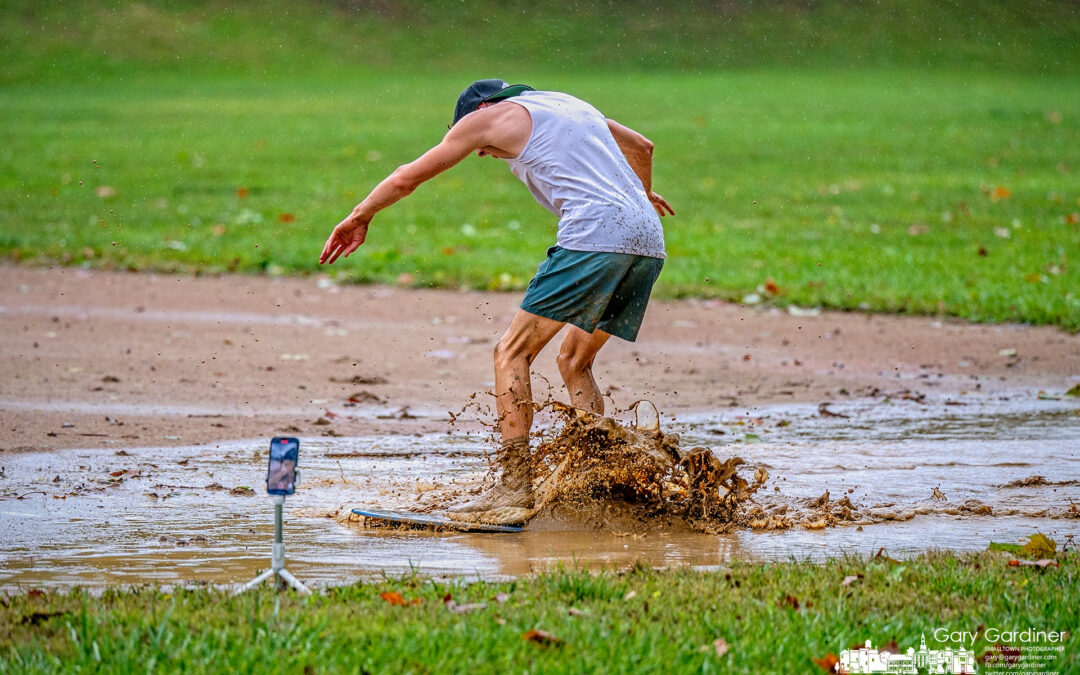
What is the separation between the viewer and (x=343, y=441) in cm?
639

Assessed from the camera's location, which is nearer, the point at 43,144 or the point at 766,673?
the point at 766,673

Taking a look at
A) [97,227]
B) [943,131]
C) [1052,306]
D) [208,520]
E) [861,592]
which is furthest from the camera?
[943,131]

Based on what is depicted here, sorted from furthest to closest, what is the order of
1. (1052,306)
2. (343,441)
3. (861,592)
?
(1052,306)
(343,441)
(861,592)

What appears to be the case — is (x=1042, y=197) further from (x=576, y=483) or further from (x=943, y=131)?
(x=576, y=483)

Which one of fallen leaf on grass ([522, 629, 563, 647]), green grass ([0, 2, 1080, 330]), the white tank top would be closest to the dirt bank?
green grass ([0, 2, 1080, 330])

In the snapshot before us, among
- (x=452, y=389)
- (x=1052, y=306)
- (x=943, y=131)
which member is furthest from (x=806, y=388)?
(x=943, y=131)

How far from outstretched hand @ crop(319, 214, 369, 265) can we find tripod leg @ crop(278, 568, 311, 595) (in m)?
1.37

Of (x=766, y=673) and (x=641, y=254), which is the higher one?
(x=641, y=254)

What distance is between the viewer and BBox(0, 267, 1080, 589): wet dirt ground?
462cm

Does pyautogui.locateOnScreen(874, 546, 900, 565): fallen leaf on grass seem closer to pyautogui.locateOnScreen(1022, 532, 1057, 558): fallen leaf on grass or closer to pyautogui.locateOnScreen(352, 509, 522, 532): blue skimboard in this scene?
pyautogui.locateOnScreen(1022, 532, 1057, 558): fallen leaf on grass

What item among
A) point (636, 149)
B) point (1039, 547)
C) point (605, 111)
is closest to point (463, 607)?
point (1039, 547)

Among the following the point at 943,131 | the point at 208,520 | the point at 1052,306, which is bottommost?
the point at 208,520

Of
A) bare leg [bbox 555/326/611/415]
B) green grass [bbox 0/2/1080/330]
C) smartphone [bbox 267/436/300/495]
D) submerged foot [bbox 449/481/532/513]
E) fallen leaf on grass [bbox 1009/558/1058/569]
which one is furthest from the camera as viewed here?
green grass [bbox 0/2/1080/330]

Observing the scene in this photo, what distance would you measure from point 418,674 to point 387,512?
6.04ft
